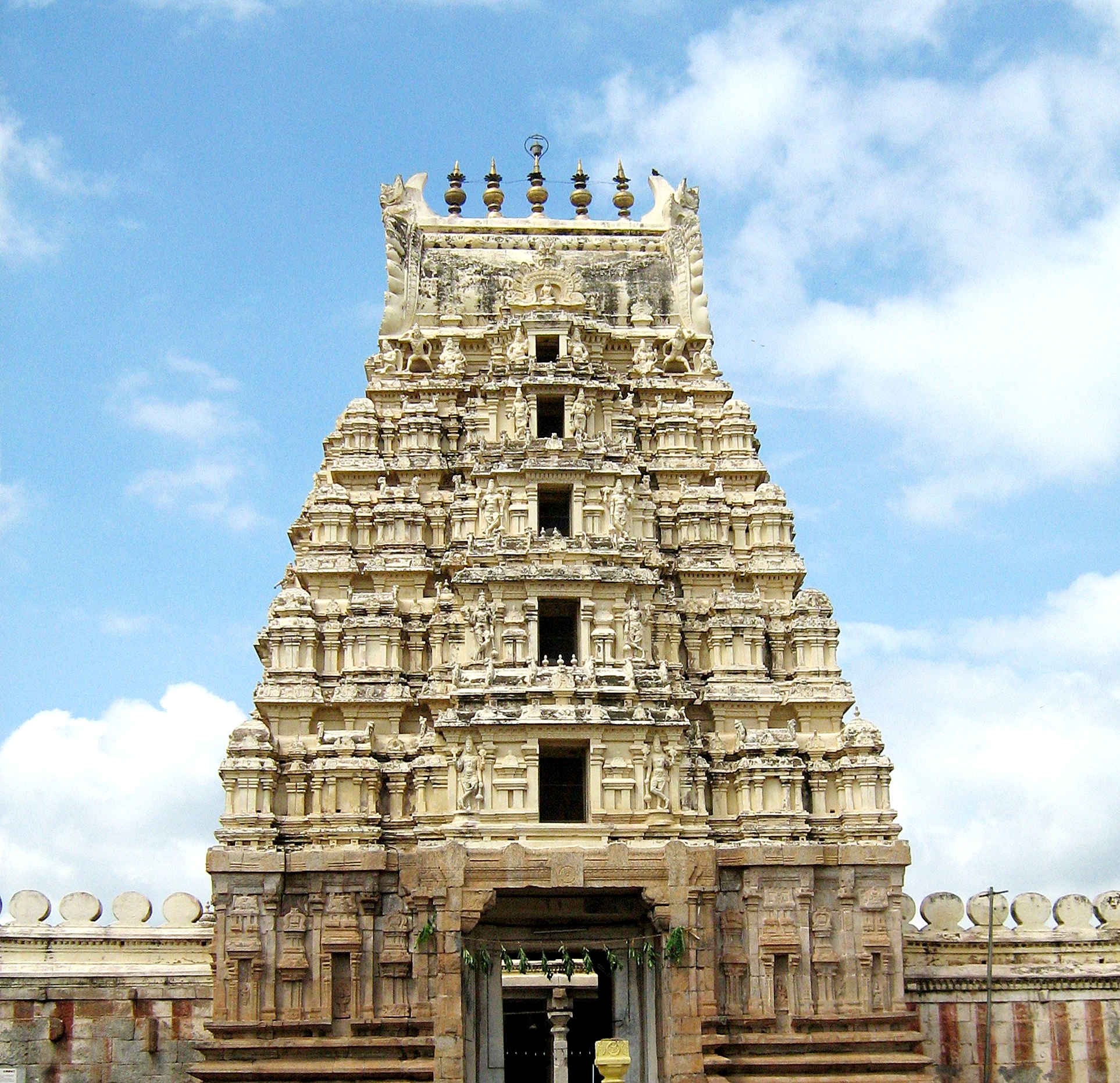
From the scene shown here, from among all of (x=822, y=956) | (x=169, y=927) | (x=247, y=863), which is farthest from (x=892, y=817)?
(x=169, y=927)

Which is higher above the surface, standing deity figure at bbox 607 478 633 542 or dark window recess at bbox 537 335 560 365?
dark window recess at bbox 537 335 560 365

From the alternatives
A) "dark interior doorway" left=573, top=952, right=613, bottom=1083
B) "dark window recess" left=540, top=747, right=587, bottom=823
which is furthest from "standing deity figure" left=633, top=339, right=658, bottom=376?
"dark interior doorway" left=573, top=952, right=613, bottom=1083

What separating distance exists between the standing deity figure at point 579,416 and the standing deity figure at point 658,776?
7180 mm

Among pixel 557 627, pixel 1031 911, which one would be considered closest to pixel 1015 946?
pixel 1031 911

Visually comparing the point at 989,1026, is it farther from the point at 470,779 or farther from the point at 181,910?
the point at 181,910

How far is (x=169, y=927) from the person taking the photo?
32938 millimetres

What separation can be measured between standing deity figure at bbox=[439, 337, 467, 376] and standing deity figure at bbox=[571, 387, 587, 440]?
339cm

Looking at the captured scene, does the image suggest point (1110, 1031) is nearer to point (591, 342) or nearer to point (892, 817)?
point (892, 817)

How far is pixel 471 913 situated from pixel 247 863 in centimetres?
457

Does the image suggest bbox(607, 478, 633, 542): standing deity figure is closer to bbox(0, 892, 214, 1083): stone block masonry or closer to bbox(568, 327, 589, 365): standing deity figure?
bbox(568, 327, 589, 365): standing deity figure

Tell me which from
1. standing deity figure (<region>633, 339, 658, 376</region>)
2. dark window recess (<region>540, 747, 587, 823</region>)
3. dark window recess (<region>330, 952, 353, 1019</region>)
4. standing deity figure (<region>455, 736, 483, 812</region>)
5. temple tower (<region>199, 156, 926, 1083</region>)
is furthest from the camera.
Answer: standing deity figure (<region>633, 339, 658, 376</region>)

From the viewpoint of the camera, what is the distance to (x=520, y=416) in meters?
33.8

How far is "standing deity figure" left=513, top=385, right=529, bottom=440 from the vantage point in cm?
3353

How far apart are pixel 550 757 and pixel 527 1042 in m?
15.4
